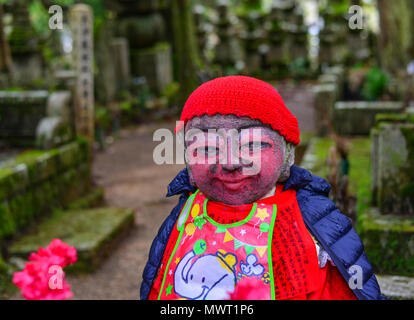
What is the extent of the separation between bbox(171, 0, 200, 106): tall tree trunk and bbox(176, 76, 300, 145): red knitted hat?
330 inches

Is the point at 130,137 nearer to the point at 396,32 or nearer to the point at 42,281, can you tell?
the point at 396,32

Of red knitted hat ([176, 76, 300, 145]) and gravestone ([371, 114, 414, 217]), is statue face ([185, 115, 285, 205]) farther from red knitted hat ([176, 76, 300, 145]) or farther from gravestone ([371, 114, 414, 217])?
gravestone ([371, 114, 414, 217])

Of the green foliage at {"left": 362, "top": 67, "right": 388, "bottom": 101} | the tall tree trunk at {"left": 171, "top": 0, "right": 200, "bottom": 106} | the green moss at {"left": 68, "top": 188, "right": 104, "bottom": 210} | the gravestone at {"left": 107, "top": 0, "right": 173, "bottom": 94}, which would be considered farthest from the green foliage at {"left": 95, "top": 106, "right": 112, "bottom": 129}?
the green foliage at {"left": 362, "top": 67, "right": 388, "bottom": 101}

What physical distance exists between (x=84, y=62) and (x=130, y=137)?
3730 millimetres

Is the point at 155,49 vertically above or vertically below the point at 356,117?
above

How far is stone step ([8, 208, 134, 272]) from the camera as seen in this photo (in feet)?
14.4

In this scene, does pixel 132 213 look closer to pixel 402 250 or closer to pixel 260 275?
pixel 402 250

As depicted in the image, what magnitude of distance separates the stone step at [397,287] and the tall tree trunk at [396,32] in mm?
6167

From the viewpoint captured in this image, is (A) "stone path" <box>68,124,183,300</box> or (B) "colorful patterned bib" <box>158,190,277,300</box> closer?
(B) "colorful patterned bib" <box>158,190,277,300</box>

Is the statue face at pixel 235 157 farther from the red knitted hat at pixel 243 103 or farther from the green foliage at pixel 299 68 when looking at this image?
the green foliage at pixel 299 68

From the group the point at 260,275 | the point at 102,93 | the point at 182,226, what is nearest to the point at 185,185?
the point at 182,226

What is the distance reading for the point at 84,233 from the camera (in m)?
4.76

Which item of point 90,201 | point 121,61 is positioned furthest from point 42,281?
point 121,61

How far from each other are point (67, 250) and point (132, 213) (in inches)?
161
